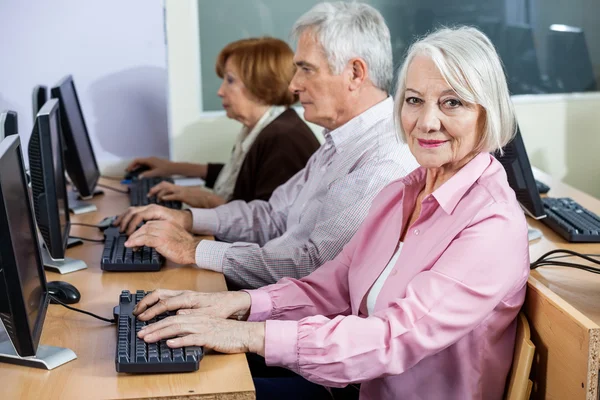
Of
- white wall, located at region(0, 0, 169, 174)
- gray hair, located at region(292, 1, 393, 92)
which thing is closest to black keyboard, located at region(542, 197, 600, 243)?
gray hair, located at region(292, 1, 393, 92)

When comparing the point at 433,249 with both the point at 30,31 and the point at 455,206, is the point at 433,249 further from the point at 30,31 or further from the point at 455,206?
the point at 30,31

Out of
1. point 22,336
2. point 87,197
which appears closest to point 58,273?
point 22,336

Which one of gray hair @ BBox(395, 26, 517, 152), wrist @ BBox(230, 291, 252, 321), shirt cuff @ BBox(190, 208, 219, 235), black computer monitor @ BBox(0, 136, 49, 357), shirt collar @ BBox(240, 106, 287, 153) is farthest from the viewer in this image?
shirt collar @ BBox(240, 106, 287, 153)

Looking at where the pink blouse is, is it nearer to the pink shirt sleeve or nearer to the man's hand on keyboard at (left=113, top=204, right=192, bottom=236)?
the pink shirt sleeve

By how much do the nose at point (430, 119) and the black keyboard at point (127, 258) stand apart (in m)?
0.78

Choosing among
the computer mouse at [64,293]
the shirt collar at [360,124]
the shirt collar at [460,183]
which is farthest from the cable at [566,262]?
the computer mouse at [64,293]

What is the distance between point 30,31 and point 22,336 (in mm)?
2243

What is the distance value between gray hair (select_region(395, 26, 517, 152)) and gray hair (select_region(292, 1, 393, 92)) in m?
0.65

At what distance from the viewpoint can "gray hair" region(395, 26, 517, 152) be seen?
157 cm

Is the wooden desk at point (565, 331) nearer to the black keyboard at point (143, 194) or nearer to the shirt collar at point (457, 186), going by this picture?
the shirt collar at point (457, 186)

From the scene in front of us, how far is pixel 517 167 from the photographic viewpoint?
208 centimetres

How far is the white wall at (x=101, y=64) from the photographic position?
133 inches

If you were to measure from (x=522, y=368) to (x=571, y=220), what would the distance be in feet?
2.89

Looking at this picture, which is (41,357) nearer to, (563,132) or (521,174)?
(521,174)
